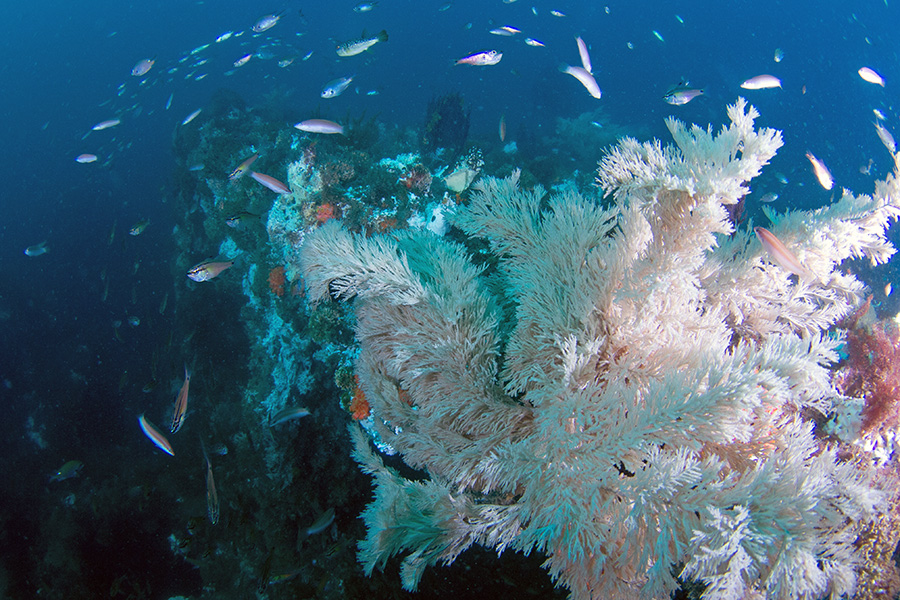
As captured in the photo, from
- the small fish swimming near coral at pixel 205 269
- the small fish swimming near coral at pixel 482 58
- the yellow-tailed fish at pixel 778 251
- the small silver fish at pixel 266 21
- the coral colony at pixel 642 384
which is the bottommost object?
the small fish swimming near coral at pixel 205 269

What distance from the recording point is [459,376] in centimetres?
270

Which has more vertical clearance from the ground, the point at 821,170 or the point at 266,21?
the point at 266,21

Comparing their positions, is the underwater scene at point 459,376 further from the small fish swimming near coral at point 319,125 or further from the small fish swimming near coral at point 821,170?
the small fish swimming near coral at point 821,170

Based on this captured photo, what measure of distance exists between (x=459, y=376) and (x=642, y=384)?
121 centimetres

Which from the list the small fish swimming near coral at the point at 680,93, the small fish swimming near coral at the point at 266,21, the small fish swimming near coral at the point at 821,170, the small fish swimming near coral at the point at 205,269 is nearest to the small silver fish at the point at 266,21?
the small fish swimming near coral at the point at 266,21

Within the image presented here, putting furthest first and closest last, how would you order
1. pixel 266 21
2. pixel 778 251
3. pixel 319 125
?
pixel 266 21
pixel 319 125
pixel 778 251

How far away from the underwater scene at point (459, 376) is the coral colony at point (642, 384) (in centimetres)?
2

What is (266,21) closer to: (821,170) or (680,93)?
(680,93)

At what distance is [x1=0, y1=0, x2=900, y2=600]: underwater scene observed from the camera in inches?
77.6

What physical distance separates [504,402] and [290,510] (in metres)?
4.12

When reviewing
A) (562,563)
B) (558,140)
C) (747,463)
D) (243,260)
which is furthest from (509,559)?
(558,140)

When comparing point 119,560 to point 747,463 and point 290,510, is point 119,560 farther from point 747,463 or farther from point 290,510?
point 747,463

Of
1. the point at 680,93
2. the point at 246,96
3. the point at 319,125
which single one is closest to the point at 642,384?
the point at 319,125

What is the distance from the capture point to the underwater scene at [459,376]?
6.47 ft
